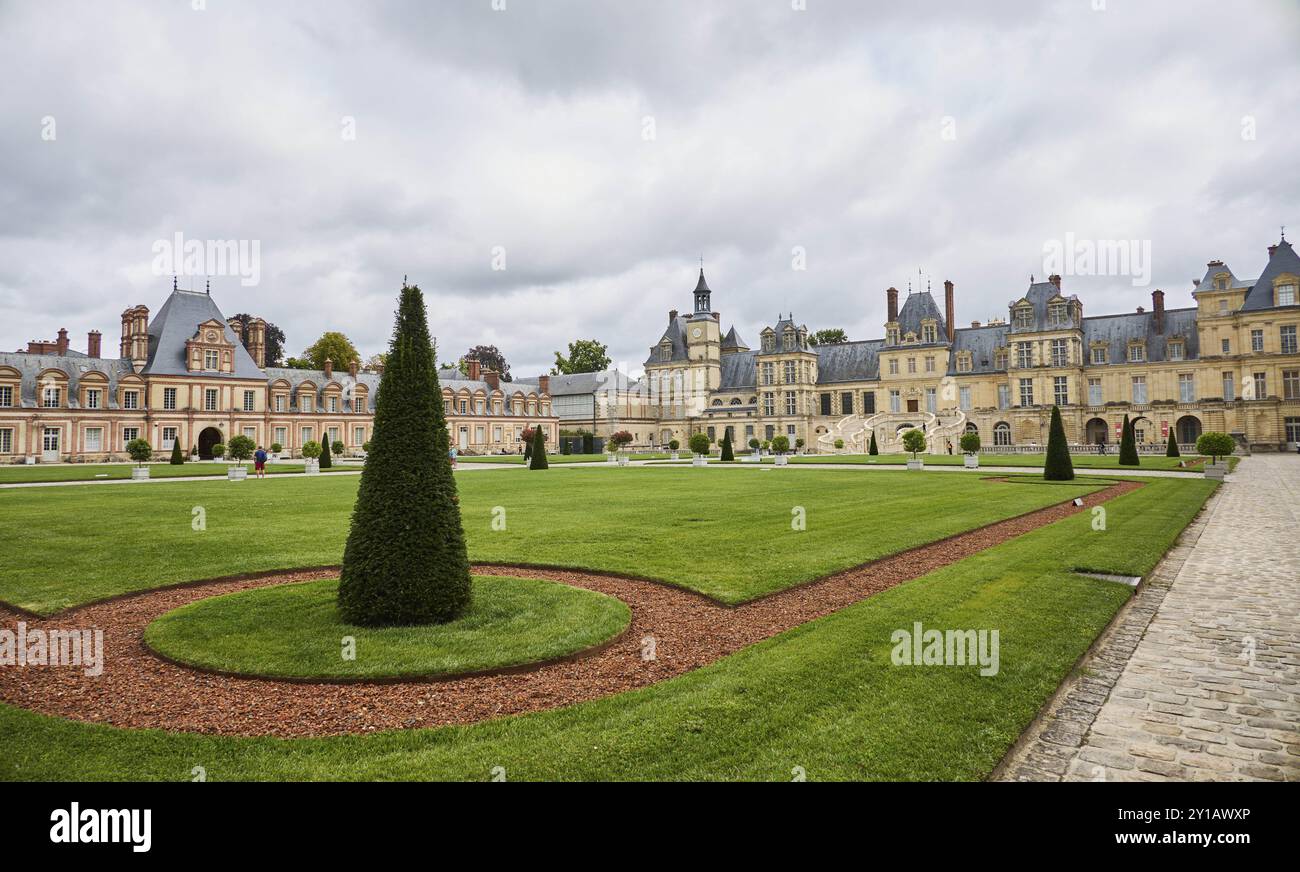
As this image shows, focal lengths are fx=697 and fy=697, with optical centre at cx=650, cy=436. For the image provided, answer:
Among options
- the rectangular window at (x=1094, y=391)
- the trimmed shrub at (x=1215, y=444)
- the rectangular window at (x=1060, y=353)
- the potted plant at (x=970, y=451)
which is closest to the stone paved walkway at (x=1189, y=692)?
the trimmed shrub at (x=1215, y=444)

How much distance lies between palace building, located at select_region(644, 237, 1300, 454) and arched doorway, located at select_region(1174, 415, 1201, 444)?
9cm

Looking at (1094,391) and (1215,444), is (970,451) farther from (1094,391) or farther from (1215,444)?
(1094,391)

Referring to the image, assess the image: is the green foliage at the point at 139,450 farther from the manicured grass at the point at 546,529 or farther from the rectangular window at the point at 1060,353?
the rectangular window at the point at 1060,353

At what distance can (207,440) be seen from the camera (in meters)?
54.9

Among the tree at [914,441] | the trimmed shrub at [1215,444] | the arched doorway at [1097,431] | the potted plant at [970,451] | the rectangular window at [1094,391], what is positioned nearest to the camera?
the trimmed shrub at [1215,444]

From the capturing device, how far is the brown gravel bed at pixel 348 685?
529 centimetres

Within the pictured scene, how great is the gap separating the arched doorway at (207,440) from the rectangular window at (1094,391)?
239 ft

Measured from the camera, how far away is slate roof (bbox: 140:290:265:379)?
52719 millimetres

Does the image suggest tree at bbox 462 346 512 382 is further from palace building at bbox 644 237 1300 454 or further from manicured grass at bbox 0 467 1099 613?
manicured grass at bbox 0 467 1099 613

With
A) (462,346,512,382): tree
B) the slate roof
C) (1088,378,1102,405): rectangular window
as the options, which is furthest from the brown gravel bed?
(462,346,512,382): tree

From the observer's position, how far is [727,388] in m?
83.9

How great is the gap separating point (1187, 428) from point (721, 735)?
222 feet

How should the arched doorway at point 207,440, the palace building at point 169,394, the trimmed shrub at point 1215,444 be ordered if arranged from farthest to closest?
the arched doorway at point 207,440
the palace building at point 169,394
the trimmed shrub at point 1215,444

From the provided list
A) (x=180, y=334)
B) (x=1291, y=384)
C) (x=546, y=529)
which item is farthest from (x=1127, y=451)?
(x=180, y=334)
